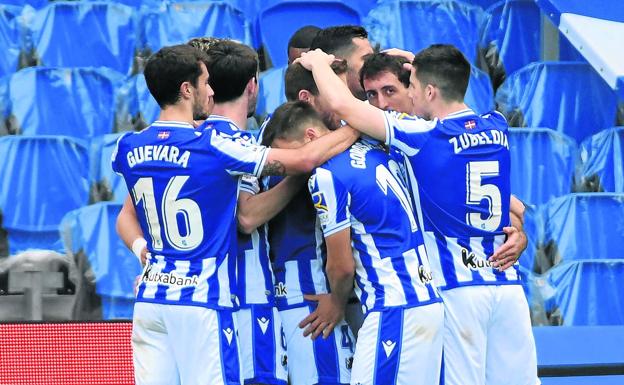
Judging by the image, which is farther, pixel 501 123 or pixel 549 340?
pixel 549 340

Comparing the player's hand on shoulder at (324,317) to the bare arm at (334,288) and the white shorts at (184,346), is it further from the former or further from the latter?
the white shorts at (184,346)

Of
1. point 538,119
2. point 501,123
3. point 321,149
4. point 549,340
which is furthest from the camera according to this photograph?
point 538,119

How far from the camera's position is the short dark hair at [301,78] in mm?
4605

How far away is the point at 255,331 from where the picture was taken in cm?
440

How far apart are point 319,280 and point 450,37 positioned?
14.6ft

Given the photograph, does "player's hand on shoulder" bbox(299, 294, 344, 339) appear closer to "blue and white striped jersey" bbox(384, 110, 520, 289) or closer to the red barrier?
"blue and white striped jersey" bbox(384, 110, 520, 289)

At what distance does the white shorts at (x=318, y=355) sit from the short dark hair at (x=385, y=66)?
0.95 metres

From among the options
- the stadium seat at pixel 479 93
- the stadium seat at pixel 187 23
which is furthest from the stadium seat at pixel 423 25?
the stadium seat at pixel 187 23

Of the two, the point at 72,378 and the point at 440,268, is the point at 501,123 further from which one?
the point at 72,378

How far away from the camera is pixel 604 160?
7820 millimetres

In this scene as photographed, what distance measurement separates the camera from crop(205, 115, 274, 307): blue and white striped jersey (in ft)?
14.5

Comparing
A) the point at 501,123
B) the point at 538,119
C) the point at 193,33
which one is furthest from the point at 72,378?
the point at 538,119

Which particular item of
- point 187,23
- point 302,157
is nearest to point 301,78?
point 302,157

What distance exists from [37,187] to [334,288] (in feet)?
10.9
